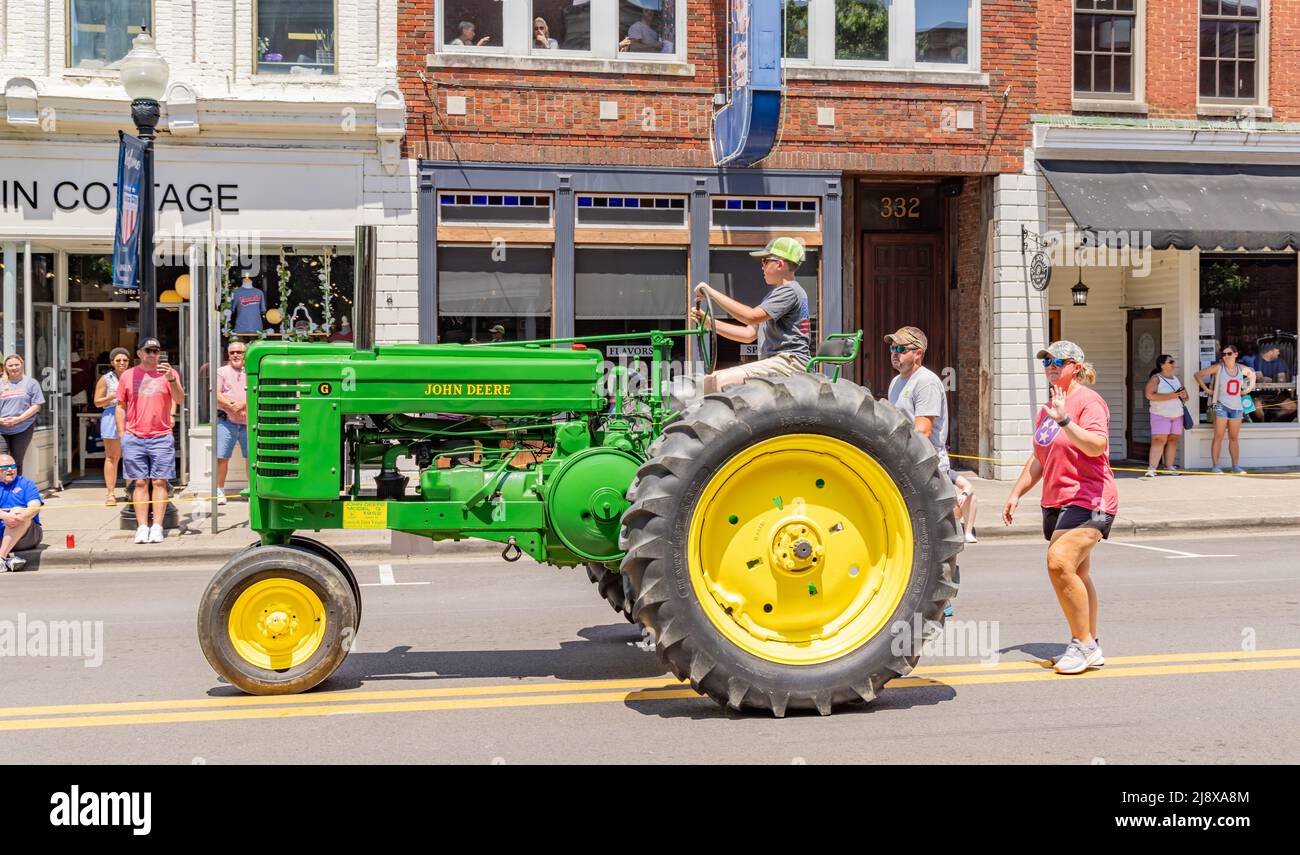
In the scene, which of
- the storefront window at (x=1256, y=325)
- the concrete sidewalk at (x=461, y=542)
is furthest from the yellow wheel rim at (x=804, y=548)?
the storefront window at (x=1256, y=325)

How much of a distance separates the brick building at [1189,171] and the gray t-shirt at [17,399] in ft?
41.3

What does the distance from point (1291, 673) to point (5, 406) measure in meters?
13.0

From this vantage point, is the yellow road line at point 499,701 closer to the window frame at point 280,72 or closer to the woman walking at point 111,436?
the woman walking at point 111,436

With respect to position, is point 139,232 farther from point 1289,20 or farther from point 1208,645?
point 1289,20

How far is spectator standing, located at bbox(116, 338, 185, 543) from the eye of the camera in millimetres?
13125

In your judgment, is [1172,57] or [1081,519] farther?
[1172,57]

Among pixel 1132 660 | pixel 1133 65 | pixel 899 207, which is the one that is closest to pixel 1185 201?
A: pixel 1133 65

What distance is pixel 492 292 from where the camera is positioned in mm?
16953

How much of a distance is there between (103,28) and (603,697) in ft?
44.4

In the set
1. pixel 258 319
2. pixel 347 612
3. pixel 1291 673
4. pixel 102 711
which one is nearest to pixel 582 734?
pixel 347 612

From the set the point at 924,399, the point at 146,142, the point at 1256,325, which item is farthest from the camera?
the point at 1256,325

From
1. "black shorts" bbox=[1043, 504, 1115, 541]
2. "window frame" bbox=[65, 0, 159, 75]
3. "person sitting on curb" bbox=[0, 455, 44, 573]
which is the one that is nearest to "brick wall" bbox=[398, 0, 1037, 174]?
"window frame" bbox=[65, 0, 159, 75]

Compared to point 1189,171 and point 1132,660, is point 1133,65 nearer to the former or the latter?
point 1189,171

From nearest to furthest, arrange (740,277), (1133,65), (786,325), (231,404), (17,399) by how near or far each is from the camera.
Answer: (786,325) < (17,399) < (231,404) < (740,277) < (1133,65)
